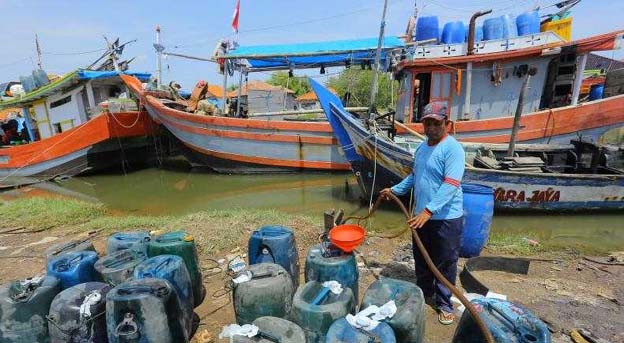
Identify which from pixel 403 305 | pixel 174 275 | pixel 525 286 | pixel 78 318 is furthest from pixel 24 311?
pixel 525 286

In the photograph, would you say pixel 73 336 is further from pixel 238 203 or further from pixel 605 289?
pixel 238 203

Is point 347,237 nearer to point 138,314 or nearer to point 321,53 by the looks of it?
point 138,314

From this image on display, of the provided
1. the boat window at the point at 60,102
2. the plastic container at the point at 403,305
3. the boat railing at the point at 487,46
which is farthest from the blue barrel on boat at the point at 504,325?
the boat window at the point at 60,102

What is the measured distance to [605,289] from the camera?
344 centimetres

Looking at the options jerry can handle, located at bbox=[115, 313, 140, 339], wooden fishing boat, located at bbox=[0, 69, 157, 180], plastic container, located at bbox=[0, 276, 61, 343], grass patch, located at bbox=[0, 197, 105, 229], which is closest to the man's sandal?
jerry can handle, located at bbox=[115, 313, 140, 339]

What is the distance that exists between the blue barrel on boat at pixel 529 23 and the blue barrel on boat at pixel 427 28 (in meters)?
2.02

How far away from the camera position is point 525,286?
352 cm

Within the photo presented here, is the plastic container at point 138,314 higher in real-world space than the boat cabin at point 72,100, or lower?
lower

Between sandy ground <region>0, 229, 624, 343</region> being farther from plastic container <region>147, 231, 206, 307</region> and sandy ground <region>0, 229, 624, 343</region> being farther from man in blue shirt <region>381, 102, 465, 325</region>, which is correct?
man in blue shirt <region>381, 102, 465, 325</region>

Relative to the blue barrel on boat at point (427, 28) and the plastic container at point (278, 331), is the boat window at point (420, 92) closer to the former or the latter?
the blue barrel on boat at point (427, 28)

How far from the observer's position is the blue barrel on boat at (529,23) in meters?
8.89

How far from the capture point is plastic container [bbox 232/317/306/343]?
6.17 feet

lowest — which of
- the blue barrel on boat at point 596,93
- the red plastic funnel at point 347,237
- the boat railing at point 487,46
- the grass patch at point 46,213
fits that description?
the grass patch at point 46,213

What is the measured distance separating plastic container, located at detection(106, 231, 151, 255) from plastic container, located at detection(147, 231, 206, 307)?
122 mm
